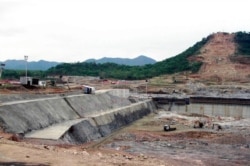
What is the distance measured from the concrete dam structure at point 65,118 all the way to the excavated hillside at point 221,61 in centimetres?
4838

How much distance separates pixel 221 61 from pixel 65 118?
75827 mm

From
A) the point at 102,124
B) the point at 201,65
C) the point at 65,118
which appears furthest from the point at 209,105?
the point at 201,65

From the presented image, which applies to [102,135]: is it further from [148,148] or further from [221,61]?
[221,61]

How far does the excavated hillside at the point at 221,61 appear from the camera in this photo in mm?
99062

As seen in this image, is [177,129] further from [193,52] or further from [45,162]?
[193,52]

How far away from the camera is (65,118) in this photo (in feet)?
127

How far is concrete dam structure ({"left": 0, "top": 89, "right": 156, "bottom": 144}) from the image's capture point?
30.4m

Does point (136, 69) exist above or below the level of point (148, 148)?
above

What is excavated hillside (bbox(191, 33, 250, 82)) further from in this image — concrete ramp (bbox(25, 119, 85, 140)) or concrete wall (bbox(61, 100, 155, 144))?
concrete ramp (bbox(25, 119, 85, 140))

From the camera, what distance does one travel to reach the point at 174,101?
69.1m

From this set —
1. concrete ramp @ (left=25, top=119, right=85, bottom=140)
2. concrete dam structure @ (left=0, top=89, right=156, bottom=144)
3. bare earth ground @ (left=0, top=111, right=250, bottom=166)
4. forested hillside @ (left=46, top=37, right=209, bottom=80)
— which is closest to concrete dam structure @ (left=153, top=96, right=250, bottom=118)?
bare earth ground @ (left=0, top=111, right=250, bottom=166)

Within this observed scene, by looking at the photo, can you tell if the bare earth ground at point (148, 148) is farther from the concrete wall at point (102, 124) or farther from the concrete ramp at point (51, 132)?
the concrete ramp at point (51, 132)

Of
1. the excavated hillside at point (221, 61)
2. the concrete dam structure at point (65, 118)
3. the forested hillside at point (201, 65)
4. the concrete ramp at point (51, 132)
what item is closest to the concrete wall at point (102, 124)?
the concrete dam structure at point (65, 118)

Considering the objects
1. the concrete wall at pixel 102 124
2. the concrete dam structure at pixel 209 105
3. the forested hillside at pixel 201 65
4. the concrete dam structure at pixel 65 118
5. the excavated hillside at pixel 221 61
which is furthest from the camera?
the forested hillside at pixel 201 65
